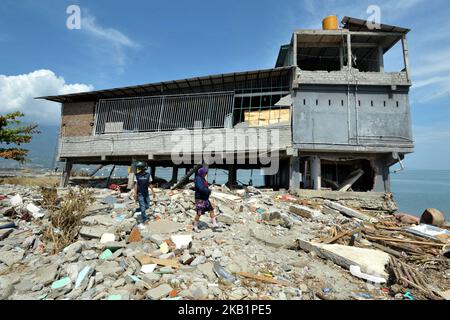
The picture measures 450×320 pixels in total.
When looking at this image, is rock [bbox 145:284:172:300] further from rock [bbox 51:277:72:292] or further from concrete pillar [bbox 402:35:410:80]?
concrete pillar [bbox 402:35:410:80]

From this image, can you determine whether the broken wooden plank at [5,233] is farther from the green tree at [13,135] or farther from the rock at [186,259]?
the green tree at [13,135]

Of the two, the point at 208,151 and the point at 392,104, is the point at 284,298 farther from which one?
the point at 392,104

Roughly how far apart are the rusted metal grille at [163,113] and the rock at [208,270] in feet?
27.3

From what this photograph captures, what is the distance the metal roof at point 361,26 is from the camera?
A: 11.3 m

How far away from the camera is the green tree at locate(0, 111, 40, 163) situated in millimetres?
14797

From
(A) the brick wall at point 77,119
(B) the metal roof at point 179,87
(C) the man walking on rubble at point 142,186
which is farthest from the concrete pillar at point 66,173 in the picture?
(C) the man walking on rubble at point 142,186

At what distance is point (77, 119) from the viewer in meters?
13.2

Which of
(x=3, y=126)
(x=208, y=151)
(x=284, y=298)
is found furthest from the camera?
(x=3, y=126)

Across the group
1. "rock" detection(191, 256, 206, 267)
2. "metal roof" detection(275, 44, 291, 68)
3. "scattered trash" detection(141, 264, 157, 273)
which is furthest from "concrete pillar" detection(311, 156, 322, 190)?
"scattered trash" detection(141, 264, 157, 273)

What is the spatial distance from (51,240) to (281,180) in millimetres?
12972

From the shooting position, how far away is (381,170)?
1142cm

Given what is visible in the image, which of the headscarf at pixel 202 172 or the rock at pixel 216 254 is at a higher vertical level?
the headscarf at pixel 202 172

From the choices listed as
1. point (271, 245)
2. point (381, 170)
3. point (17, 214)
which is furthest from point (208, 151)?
point (381, 170)

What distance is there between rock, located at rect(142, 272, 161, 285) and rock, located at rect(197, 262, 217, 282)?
2.36 ft
